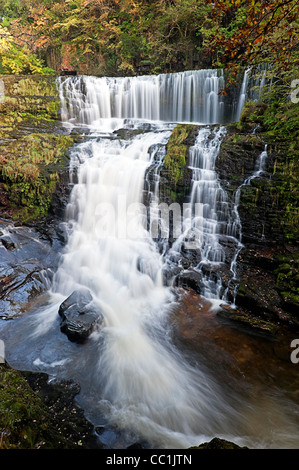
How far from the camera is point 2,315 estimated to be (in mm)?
5672

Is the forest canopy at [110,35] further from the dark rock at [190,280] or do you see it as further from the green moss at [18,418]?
the green moss at [18,418]

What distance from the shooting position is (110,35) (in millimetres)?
14602

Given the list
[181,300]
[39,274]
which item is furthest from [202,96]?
[39,274]

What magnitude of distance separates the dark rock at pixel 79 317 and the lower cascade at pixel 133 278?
3 centimetres

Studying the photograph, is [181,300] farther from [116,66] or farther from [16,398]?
[116,66]

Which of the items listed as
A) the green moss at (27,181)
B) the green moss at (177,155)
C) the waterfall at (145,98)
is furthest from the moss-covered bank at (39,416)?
the waterfall at (145,98)

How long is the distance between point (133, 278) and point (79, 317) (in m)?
2.00

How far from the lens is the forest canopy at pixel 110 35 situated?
12.6m

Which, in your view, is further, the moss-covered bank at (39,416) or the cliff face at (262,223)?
the cliff face at (262,223)

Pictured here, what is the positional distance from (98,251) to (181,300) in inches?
116
